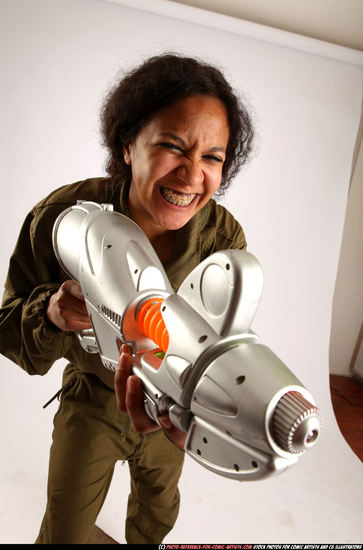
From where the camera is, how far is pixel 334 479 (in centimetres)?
165

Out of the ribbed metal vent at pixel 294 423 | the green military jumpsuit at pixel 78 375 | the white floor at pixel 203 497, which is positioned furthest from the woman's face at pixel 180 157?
the white floor at pixel 203 497

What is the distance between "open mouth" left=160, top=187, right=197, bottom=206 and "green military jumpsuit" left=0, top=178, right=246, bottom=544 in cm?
13

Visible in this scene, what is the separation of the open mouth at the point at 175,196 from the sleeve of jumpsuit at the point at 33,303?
229 mm

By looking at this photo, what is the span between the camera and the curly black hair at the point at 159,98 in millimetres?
766

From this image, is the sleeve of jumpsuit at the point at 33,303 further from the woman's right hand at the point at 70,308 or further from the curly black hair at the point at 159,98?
the curly black hair at the point at 159,98

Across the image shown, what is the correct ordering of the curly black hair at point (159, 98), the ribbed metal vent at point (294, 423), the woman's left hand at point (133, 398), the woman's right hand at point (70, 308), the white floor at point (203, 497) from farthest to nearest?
the white floor at point (203, 497)
the curly black hair at point (159, 98)
the woman's right hand at point (70, 308)
the woman's left hand at point (133, 398)
the ribbed metal vent at point (294, 423)

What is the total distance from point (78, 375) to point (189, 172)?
0.47 metres

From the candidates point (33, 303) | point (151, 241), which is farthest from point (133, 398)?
point (151, 241)

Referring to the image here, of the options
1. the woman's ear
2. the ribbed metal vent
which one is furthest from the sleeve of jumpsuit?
the ribbed metal vent

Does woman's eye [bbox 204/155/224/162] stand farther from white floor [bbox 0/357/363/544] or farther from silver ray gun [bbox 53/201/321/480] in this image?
white floor [bbox 0/357/363/544]

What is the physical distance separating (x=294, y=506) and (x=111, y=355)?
1154 mm

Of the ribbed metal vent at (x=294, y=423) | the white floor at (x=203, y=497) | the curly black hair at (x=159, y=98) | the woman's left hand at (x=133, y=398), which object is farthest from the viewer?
the white floor at (x=203, y=497)

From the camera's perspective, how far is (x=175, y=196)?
75 cm

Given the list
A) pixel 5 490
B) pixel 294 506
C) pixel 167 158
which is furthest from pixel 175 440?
pixel 294 506
